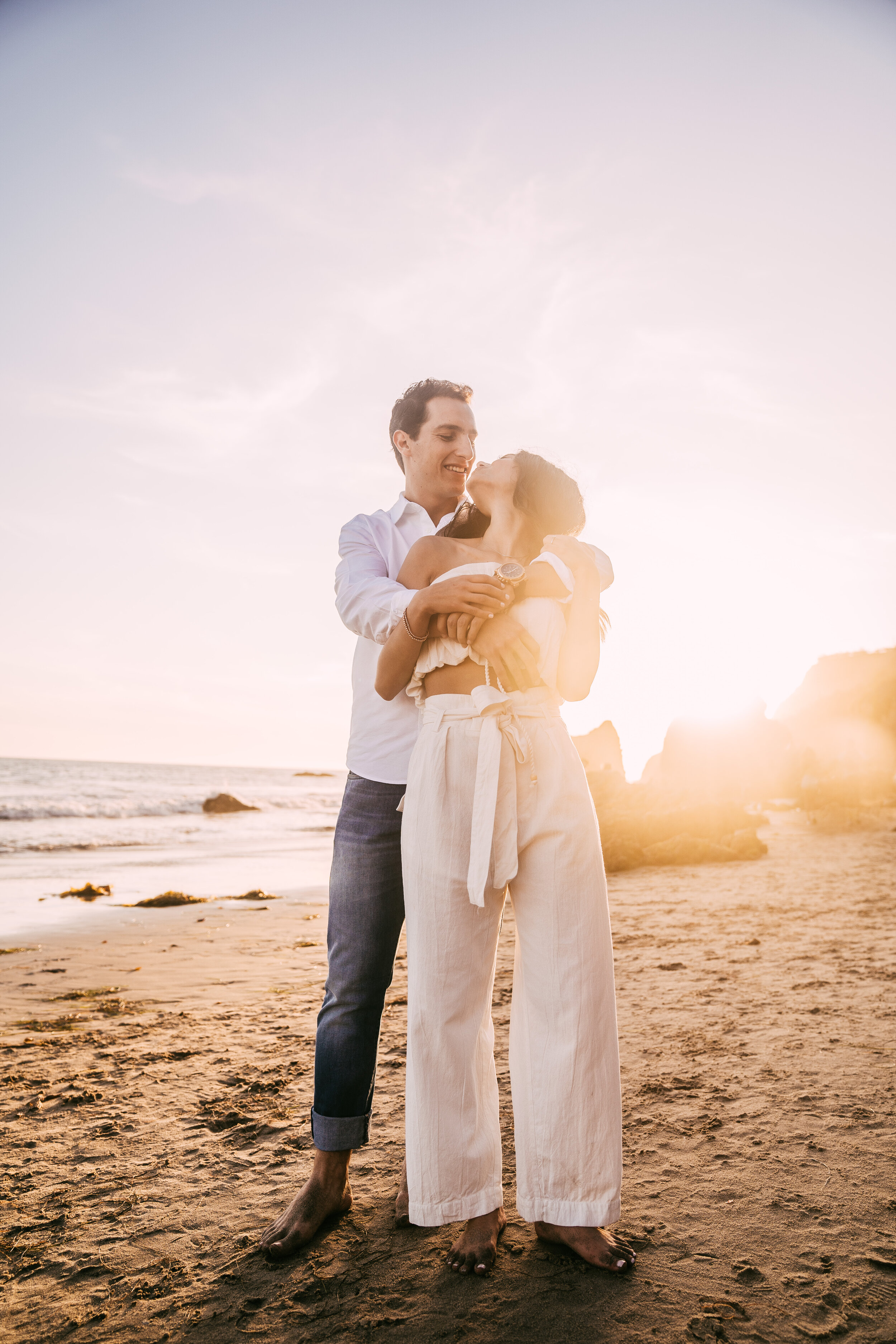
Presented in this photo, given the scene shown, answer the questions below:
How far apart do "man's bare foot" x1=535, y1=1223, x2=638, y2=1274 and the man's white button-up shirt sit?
1.24m

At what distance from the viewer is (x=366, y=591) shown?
2131mm

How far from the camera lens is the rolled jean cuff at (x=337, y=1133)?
2.12 m

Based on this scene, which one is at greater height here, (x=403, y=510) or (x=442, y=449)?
(x=442, y=449)

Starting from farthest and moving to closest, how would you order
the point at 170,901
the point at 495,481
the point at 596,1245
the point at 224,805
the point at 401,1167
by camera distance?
the point at 224,805 < the point at 170,901 < the point at 401,1167 < the point at 495,481 < the point at 596,1245

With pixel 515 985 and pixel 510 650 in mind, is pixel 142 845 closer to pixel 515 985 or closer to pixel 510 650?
pixel 515 985

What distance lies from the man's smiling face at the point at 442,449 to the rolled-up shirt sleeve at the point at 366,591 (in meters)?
0.34

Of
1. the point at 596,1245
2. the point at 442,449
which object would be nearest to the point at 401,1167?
the point at 596,1245

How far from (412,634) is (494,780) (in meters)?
0.44

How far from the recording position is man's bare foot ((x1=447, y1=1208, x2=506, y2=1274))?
1.83 meters

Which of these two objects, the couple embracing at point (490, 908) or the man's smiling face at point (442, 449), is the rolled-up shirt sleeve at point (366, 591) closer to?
the couple embracing at point (490, 908)

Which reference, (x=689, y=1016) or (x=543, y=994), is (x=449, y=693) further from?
(x=689, y=1016)

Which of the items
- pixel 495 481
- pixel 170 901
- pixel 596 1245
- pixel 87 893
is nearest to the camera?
pixel 596 1245

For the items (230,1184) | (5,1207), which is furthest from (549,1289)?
(5,1207)

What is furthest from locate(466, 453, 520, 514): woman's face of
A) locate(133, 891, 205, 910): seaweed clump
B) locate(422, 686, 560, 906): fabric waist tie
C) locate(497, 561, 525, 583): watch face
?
locate(133, 891, 205, 910): seaweed clump
